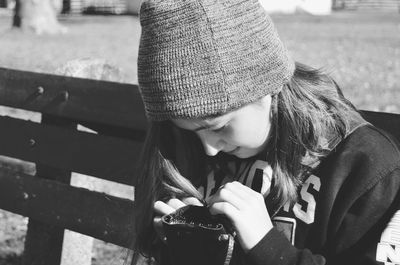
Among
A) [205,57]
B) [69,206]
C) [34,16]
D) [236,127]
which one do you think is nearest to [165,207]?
[236,127]

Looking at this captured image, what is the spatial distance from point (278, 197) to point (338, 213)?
0.18 metres

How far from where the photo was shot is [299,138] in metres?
1.90

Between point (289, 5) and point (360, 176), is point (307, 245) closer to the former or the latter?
point (360, 176)

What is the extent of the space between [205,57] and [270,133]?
321mm

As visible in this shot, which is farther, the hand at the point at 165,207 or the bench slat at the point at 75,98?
the bench slat at the point at 75,98

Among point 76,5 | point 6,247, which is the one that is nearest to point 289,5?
point 76,5

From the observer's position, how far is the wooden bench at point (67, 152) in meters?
2.65

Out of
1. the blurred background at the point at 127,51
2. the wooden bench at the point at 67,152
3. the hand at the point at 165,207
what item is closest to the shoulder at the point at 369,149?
the hand at the point at 165,207

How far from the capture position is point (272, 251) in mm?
1746

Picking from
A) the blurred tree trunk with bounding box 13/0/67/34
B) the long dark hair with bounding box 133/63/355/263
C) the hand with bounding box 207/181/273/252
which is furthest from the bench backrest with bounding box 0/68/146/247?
the blurred tree trunk with bounding box 13/0/67/34

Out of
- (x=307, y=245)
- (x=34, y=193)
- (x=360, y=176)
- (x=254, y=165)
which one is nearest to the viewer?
(x=360, y=176)

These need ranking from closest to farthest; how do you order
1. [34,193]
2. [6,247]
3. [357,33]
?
Answer: [34,193] < [6,247] < [357,33]

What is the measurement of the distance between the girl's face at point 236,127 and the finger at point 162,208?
196 millimetres

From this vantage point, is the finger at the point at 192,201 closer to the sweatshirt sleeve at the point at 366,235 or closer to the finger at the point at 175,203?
the finger at the point at 175,203
